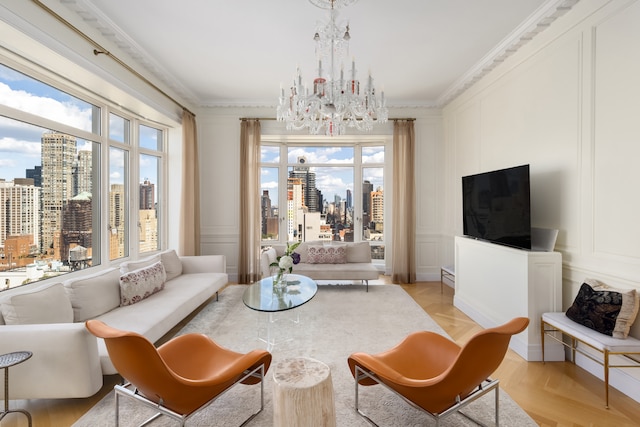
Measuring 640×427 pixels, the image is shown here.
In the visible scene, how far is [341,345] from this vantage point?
286cm

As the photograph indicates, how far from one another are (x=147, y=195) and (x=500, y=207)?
4762 mm

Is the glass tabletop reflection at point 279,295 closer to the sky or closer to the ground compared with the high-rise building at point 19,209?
closer to the ground

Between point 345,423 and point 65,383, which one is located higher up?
point 65,383

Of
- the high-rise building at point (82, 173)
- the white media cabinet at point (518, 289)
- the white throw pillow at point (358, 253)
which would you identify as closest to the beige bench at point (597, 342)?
the white media cabinet at point (518, 289)

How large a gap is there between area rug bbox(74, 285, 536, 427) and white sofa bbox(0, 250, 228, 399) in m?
0.30

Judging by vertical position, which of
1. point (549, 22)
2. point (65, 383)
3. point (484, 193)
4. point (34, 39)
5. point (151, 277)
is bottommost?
point (65, 383)

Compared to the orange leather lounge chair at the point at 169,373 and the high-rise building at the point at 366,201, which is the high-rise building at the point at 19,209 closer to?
the orange leather lounge chair at the point at 169,373

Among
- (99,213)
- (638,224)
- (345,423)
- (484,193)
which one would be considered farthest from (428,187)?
(99,213)

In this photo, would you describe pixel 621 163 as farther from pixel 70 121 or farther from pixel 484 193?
pixel 70 121

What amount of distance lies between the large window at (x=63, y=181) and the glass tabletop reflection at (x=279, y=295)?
6.54ft

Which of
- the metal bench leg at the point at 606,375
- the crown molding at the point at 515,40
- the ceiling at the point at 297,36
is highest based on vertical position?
the ceiling at the point at 297,36

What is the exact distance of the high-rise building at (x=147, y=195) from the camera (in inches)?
179

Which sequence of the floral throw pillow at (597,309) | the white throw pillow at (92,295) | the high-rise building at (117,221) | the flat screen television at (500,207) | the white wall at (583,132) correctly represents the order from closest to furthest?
the floral throw pillow at (597,309), the white wall at (583,132), the white throw pillow at (92,295), the flat screen television at (500,207), the high-rise building at (117,221)

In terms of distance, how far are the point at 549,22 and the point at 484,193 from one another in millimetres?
1722
